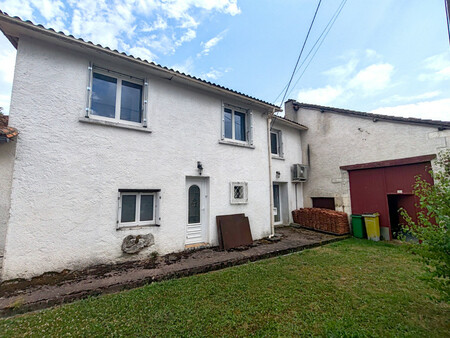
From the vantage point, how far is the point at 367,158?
8258 mm

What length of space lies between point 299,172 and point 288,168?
58cm

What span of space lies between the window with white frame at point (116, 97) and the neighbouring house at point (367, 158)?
8593mm

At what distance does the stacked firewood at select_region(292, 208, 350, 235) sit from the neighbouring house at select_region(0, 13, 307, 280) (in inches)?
127

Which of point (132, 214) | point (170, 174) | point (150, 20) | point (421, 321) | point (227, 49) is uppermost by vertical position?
point (227, 49)

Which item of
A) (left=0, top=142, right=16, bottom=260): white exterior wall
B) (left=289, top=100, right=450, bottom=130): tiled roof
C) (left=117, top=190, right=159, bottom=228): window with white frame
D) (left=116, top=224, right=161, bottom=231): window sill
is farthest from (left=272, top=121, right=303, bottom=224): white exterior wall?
(left=0, top=142, right=16, bottom=260): white exterior wall

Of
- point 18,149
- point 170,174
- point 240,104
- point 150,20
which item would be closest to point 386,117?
point 240,104

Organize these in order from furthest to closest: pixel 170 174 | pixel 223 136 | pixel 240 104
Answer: pixel 240 104, pixel 223 136, pixel 170 174

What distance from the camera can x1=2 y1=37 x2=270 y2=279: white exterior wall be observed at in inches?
156

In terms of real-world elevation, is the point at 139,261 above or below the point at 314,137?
below

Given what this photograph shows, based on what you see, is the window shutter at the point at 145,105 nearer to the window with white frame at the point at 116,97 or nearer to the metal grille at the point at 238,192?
the window with white frame at the point at 116,97

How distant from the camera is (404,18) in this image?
477 cm

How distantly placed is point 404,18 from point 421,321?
6.46m

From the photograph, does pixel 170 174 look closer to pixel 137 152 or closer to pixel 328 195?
pixel 137 152

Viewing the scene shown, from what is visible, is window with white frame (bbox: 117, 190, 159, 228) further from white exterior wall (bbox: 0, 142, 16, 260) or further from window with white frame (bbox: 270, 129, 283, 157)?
window with white frame (bbox: 270, 129, 283, 157)
